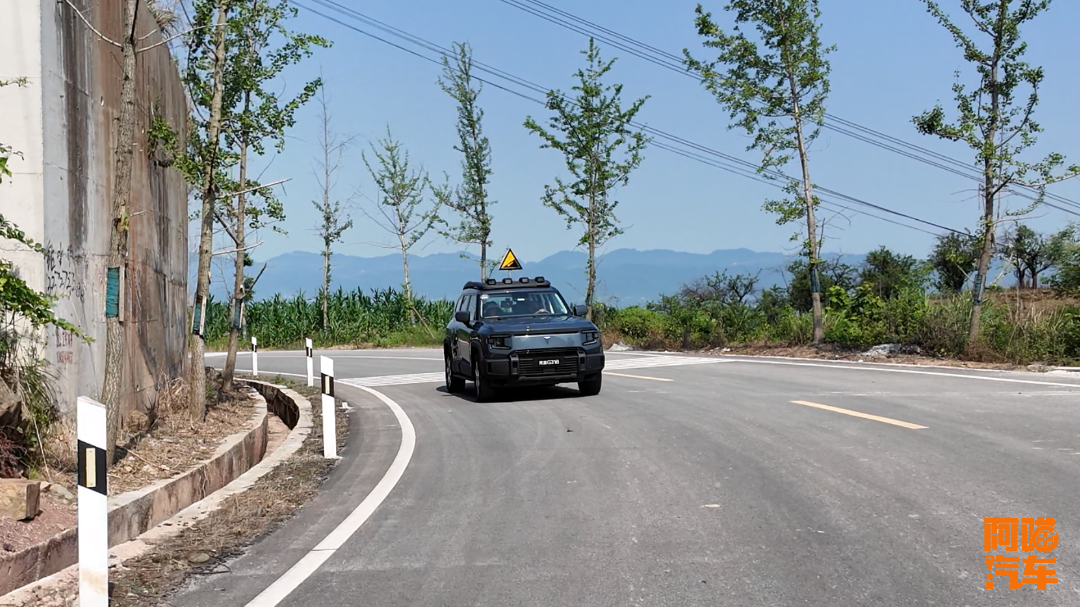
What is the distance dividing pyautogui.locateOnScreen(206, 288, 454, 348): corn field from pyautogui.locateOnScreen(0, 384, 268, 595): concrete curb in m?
28.1

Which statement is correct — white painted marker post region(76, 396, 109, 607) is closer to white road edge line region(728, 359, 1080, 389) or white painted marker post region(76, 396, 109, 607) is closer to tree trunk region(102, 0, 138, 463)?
tree trunk region(102, 0, 138, 463)

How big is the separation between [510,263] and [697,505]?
22.7 metres

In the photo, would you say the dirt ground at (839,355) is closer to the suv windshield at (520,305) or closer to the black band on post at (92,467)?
the suv windshield at (520,305)

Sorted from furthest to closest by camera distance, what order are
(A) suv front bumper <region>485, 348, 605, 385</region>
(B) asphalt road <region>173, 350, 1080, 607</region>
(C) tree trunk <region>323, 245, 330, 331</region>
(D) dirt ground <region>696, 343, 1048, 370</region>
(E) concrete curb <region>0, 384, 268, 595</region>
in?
(C) tree trunk <region>323, 245, 330, 331</region>, (D) dirt ground <region>696, 343, 1048, 370</region>, (A) suv front bumper <region>485, 348, 605, 385</region>, (E) concrete curb <region>0, 384, 268, 595</region>, (B) asphalt road <region>173, 350, 1080, 607</region>

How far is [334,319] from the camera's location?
3969cm

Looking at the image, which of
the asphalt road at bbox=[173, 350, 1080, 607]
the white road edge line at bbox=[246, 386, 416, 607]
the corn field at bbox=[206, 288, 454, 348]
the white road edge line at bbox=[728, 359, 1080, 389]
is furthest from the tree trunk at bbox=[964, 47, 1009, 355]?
the corn field at bbox=[206, 288, 454, 348]

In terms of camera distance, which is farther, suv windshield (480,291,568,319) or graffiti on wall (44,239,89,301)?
suv windshield (480,291,568,319)

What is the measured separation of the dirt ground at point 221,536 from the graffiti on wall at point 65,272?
88.2 inches

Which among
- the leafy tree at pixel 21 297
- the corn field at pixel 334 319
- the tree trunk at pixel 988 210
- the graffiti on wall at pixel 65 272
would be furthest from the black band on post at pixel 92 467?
the corn field at pixel 334 319

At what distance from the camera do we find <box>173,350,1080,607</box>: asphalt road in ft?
16.3

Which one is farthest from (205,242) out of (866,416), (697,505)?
(866,416)

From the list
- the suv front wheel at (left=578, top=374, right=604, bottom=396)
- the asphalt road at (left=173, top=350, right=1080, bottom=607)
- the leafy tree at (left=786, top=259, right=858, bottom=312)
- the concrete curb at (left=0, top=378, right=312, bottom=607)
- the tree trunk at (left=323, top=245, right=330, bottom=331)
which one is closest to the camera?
the asphalt road at (left=173, top=350, right=1080, bottom=607)

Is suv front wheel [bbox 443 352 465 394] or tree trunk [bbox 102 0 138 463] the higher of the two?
tree trunk [bbox 102 0 138 463]

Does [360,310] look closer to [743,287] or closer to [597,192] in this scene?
[597,192]
